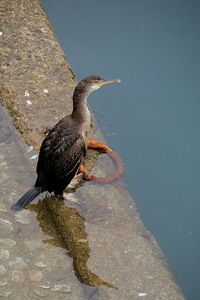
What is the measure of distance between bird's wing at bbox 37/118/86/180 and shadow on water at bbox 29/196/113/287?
1.03 feet

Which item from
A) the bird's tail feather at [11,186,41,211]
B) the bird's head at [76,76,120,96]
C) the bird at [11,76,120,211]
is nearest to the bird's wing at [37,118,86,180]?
the bird at [11,76,120,211]

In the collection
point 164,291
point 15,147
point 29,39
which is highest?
point 29,39

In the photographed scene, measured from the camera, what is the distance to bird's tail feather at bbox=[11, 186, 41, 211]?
5.11 metres

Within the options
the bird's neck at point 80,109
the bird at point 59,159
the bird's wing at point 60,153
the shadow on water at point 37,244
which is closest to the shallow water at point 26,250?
the shadow on water at point 37,244

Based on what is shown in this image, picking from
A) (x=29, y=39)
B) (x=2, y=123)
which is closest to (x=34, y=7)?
(x=29, y=39)

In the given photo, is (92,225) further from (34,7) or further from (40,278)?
(34,7)

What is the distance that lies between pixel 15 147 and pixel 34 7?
2.48 meters

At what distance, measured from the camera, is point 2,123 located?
6082mm

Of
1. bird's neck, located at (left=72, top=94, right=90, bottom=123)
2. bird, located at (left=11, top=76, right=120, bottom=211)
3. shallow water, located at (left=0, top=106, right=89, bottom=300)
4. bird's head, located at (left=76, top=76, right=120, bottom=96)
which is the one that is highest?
bird's head, located at (left=76, top=76, right=120, bottom=96)

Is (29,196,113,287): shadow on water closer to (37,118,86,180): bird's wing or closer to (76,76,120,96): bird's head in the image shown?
(37,118,86,180): bird's wing

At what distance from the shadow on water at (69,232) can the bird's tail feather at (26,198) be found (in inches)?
6.9

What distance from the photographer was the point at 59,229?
200 inches

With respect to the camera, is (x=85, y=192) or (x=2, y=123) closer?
(x=85, y=192)

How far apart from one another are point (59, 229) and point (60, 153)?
25.8 inches
